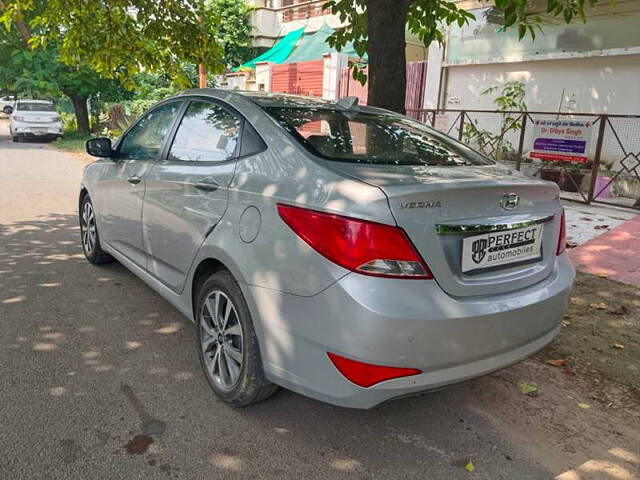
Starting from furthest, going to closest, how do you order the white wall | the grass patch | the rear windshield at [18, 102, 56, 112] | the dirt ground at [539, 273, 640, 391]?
the rear windshield at [18, 102, 56, 112] < the grass patch < the white wall < the dirt ground at [539, 273, 640, 391]

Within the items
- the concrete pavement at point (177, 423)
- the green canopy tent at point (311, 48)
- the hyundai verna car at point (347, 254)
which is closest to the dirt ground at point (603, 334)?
the concrete pavement at point (177, 423)

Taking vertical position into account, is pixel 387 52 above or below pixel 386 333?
above

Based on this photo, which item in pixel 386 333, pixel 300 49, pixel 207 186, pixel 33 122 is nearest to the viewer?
pixel 386 333

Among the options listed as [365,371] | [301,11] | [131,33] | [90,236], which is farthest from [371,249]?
[301,11]

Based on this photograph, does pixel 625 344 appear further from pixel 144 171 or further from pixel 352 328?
pixel 144 171

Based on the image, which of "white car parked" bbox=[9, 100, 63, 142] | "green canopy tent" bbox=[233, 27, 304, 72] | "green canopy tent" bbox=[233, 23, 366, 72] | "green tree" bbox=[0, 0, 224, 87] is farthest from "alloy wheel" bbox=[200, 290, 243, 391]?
"white car parked" bbox=[9, 100, 63, 142]

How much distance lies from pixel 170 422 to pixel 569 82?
11138 millimetres

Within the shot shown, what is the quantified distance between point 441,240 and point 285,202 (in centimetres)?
70

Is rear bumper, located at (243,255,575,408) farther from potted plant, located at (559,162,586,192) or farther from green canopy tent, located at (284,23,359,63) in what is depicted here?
green canopy tent, located at (284,23,359,63)

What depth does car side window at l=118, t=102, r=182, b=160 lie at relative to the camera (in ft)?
12.6

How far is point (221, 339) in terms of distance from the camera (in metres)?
2.94

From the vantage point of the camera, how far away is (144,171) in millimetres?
3801

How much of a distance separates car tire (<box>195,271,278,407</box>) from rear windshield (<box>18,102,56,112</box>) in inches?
849

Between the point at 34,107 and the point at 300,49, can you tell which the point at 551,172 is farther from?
the point at 34,107
